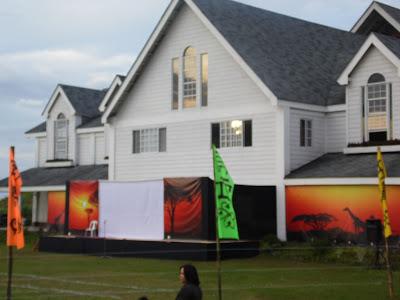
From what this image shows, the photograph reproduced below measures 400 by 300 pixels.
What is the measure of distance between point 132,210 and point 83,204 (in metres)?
3.60

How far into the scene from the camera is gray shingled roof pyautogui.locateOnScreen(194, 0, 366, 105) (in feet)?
114

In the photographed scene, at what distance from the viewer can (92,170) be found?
46500mm

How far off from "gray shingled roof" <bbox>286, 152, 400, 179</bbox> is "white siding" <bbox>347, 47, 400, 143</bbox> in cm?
104

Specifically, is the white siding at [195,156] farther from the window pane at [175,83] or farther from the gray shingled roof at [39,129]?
the gray shingled roof at [39,129]

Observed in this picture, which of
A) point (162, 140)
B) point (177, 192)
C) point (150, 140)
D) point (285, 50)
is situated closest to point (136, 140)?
point (150, 140)

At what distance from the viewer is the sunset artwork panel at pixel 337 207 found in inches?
1186

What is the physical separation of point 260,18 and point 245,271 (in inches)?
706

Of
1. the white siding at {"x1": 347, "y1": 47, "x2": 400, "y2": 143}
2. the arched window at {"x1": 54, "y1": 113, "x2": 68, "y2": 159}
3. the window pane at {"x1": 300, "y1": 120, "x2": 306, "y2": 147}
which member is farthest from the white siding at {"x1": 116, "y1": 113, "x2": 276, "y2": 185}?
the arched window at {"x1": 54, "y1": 113, "x2": 68, "y2": 159}

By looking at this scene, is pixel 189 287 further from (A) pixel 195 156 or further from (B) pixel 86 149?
(B) pixel 86 149

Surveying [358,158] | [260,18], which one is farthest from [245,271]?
[260,18]

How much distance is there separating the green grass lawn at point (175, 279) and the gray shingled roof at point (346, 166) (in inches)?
173

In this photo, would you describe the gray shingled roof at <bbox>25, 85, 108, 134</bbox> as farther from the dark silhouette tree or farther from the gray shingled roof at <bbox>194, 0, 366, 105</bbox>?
the dark silhouette tree

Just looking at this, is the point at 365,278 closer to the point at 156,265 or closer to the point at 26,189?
the point at 156,265

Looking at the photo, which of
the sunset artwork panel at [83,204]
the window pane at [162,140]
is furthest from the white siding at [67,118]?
the sunset artwork panel at [83,204]
